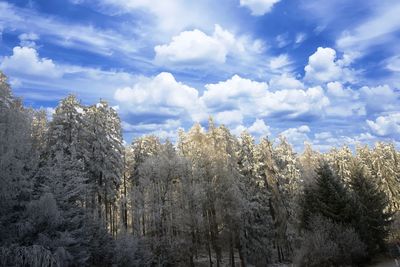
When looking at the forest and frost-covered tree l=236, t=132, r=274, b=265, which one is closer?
the forest

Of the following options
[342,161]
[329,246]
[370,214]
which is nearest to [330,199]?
[370,214]

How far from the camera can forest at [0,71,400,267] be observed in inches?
759

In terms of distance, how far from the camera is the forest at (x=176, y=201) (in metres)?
19.3

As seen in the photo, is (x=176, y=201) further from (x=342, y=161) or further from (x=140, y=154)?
(x=342, y=161)

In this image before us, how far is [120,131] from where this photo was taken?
145ft

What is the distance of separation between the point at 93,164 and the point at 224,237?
569 inches

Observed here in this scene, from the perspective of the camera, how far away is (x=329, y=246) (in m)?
25.5

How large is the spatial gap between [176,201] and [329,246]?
15.0 metres

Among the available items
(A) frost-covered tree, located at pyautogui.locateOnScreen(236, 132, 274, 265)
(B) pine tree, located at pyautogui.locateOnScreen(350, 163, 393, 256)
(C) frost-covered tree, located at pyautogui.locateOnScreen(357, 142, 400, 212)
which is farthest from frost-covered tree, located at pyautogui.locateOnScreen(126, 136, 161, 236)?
(C) frost-covered tree, located at pyautogui.locateOnScreen(357, 142, 400, 212)

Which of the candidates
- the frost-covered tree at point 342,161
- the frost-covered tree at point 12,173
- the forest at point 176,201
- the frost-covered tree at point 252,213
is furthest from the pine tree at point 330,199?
the frost-covered tree at point 342,161

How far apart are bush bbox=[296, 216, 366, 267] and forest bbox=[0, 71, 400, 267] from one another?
8cm

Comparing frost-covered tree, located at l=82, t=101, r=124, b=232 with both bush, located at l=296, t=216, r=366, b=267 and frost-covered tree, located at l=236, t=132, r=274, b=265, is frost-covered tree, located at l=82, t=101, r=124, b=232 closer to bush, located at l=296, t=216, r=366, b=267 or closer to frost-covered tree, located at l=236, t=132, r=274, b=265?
frost-covered tree, located at l=236, t=132, r=274, b=265

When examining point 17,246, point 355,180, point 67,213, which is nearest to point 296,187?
point 355,180

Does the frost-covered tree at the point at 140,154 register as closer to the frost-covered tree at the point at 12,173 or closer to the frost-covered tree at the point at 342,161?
the frost-covered tree at the point at 12,173
